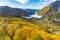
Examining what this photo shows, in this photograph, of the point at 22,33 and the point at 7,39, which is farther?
the point at 22,33

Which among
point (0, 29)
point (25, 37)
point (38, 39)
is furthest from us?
point (25, 37)

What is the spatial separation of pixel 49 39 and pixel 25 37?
11.3 meters

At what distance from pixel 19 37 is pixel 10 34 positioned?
276 inches

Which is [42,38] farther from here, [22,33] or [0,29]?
[0,29]

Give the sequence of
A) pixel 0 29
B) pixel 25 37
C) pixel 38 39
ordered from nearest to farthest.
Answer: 1. pixel 38 39
2. pixel 0 29
3. pixel 25 37

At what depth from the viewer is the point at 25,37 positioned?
293 ft

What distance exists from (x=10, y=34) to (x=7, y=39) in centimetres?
761

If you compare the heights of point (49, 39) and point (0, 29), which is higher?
point (0, 29)

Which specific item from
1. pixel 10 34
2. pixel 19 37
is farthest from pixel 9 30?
pixel 19 37

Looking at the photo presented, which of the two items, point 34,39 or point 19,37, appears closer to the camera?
point 34,39

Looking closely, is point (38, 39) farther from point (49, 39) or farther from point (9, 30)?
point (9, 30)

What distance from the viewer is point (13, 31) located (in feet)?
302

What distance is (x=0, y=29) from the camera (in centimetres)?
8181

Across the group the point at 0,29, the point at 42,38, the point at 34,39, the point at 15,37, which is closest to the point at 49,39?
the point at 42,38
